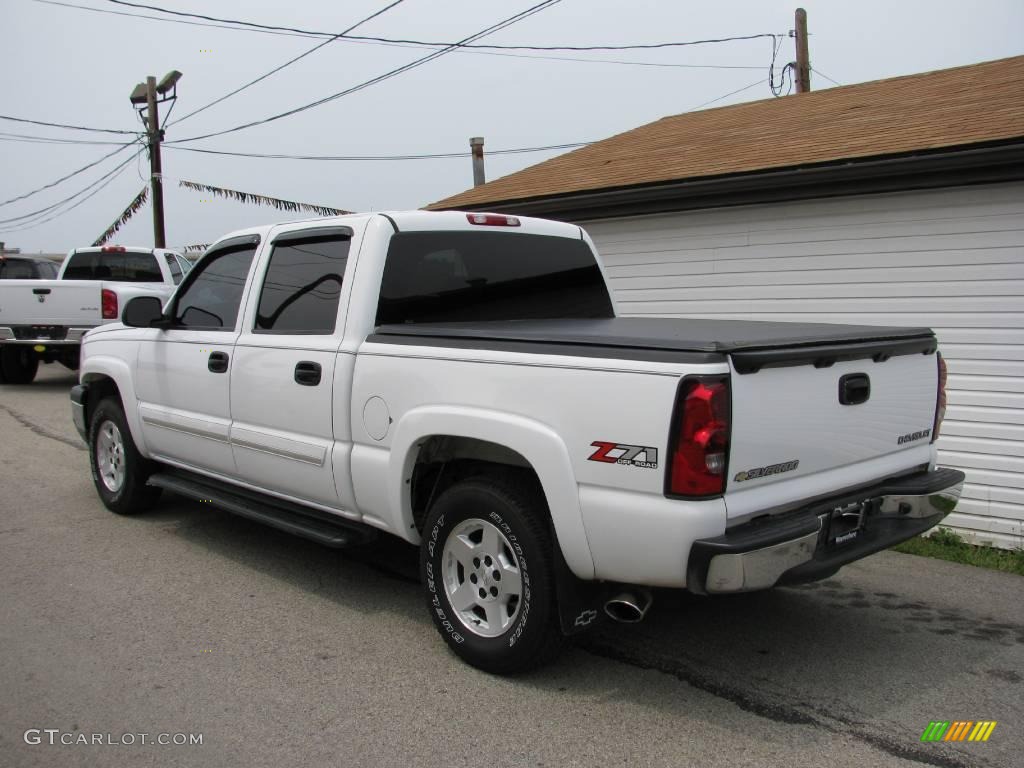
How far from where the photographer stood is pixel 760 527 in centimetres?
326

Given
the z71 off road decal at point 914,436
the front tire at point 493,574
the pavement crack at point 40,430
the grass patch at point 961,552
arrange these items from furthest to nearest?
1. the pavement crack at point 40,430
2. the grass patch at point 961,552
3. the z71 off road decal at point 914,436
4. the front tire at point 493,574

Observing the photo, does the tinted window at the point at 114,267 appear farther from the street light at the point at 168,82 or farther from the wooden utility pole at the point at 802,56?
the wooden utility pole at the point at 802,56

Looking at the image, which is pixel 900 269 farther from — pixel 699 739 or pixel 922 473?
pixel 699 739

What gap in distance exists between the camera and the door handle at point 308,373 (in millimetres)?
4438

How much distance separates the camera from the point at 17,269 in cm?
1595

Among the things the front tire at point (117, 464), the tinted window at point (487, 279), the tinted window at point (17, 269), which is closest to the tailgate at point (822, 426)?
the tinted window at point (487, 279)

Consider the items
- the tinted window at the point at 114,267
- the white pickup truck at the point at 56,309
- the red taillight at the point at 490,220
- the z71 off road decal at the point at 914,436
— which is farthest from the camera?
the tinted window at the point at 114,267

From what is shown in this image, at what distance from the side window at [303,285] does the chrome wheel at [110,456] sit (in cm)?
213

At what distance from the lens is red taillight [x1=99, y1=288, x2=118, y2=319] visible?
12.8 m

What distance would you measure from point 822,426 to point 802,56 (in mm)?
17117

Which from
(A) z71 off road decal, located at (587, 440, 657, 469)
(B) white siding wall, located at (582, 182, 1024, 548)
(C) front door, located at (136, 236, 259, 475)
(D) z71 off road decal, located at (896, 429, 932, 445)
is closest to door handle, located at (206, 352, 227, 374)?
(C) front door, located at (136, 236, 259, 475)

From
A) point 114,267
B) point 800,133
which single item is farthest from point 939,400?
point 114,267

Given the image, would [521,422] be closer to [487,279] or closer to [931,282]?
[487,279]

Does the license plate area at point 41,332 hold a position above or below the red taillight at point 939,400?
above
